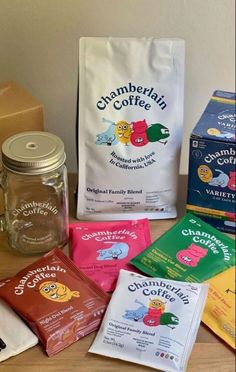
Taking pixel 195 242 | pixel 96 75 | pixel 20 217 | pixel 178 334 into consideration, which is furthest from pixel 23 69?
pixel 178 334

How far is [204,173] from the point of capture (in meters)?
0.92

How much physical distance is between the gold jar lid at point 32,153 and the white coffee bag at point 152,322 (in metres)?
0.19

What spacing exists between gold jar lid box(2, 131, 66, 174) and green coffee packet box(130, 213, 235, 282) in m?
0.19

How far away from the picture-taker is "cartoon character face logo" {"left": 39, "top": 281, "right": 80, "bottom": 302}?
2.61 feet

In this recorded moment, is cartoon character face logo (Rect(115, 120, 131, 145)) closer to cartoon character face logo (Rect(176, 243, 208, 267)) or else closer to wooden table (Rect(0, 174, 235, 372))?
cartoon character face logo (Rect(176, 243, 208, 267))

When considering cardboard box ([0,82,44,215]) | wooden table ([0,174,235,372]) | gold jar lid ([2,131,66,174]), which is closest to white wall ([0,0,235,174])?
cardboard box ([0,82,44,215])

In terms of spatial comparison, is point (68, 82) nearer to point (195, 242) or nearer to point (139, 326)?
→ point (195, 242)

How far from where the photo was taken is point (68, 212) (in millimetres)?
997

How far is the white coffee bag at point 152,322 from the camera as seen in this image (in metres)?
0.74

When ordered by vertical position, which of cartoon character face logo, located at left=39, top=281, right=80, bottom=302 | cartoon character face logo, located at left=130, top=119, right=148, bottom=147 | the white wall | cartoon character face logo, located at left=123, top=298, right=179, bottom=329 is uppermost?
the white wall

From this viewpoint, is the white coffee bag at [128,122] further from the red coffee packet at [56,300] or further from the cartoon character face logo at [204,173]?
the red coffee packet at [56,300]

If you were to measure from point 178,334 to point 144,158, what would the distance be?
31cm

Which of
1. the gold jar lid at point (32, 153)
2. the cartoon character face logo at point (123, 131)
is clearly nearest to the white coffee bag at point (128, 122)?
the cartoon character face logo at point (123, 131)

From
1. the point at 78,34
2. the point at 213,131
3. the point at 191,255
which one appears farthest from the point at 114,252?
the point at 78,34
